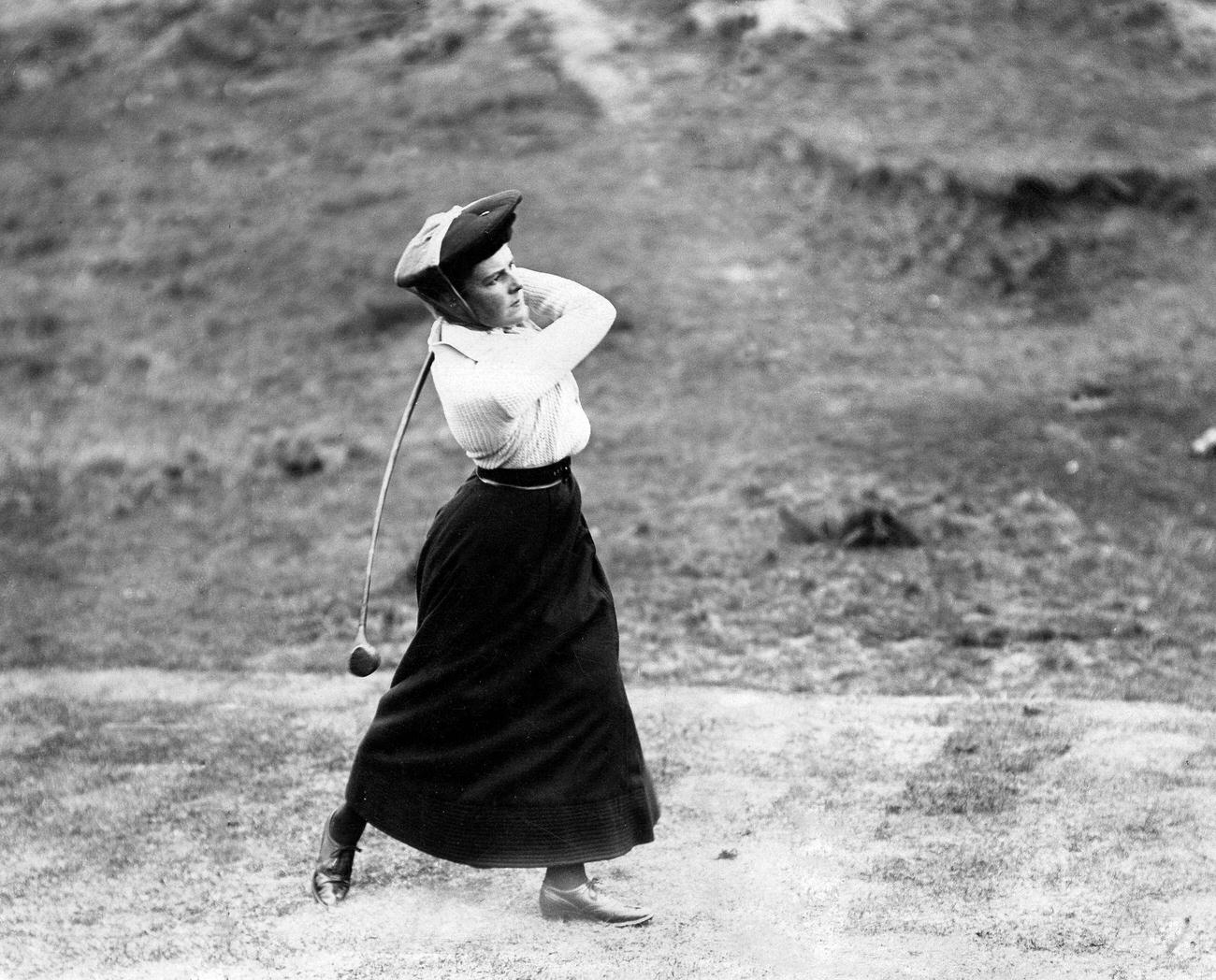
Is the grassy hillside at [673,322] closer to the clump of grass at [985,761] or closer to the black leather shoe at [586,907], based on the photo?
the clump of grass at [985,761]

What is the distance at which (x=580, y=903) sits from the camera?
4043mm

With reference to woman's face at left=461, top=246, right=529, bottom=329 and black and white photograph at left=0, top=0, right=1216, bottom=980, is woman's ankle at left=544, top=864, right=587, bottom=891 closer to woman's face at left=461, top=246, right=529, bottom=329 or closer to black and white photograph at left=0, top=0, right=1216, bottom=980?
black and white photograph at left=0, top=0, right=1216, bottom=980

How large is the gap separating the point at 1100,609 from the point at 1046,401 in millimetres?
2961

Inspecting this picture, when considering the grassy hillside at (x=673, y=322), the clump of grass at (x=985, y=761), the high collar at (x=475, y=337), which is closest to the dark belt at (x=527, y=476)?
the high collar at (x=475, y=337)

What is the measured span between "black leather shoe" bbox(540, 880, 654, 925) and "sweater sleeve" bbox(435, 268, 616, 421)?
1299 millimetres

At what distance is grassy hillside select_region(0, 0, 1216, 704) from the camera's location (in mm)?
7859

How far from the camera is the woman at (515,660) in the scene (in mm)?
3910

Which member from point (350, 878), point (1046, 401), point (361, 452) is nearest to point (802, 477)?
point (1046, 401)

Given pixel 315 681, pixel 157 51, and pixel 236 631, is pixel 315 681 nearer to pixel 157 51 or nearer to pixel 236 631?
pixel 236 631

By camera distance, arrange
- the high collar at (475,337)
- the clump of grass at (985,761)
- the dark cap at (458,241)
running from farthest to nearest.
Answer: the clump of grass at (985,761) → the high collar at (475,337) → the dark cap at (458,241)

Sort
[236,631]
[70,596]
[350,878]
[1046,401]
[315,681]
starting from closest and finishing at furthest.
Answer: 1. [350,878]
2. [315,681]
3. [236,631]
4. [70,596]
5. [1046,401]

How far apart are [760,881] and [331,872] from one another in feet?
4.03

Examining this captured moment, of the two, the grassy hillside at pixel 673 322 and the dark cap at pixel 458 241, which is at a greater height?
the dark cap at pixel 458 241

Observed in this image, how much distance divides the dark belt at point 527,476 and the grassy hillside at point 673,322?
2.91m
